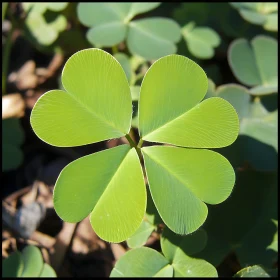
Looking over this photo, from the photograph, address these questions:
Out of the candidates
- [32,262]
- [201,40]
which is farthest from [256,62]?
[32,262]

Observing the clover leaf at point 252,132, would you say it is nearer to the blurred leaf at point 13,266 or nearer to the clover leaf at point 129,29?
the clover leaf at point 129,29

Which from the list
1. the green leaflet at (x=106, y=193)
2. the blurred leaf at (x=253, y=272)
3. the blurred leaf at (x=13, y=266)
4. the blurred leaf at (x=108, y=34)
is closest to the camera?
the green leaflet at (x=106, y=193)

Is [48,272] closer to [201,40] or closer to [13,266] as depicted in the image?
[13,266]

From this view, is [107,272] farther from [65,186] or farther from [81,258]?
[65,186]

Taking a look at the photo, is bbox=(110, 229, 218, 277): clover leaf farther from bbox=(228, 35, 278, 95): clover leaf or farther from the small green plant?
bbox=(228, 35, 278, 95): clover leaf

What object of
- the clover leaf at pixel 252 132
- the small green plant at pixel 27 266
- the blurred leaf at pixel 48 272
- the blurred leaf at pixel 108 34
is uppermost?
the blurred leaf at pixel 108 34

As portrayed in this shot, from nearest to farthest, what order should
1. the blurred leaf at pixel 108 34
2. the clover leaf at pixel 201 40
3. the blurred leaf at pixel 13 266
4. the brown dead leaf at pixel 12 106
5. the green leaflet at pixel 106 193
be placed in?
the green leaflet at pixel 106 193 → the blurred leaf at pixel 13 266 → the blurred leaf at pixel 108 34 → the clover leaf at pixel 201 40 → the brown dead leaf at pixel 12 106

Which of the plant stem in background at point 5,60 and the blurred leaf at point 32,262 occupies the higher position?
the plant stem in background at point 5,60

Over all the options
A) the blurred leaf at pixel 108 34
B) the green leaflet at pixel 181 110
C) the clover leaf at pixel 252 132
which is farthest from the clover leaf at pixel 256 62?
the green leaflet at pixel 181 110
